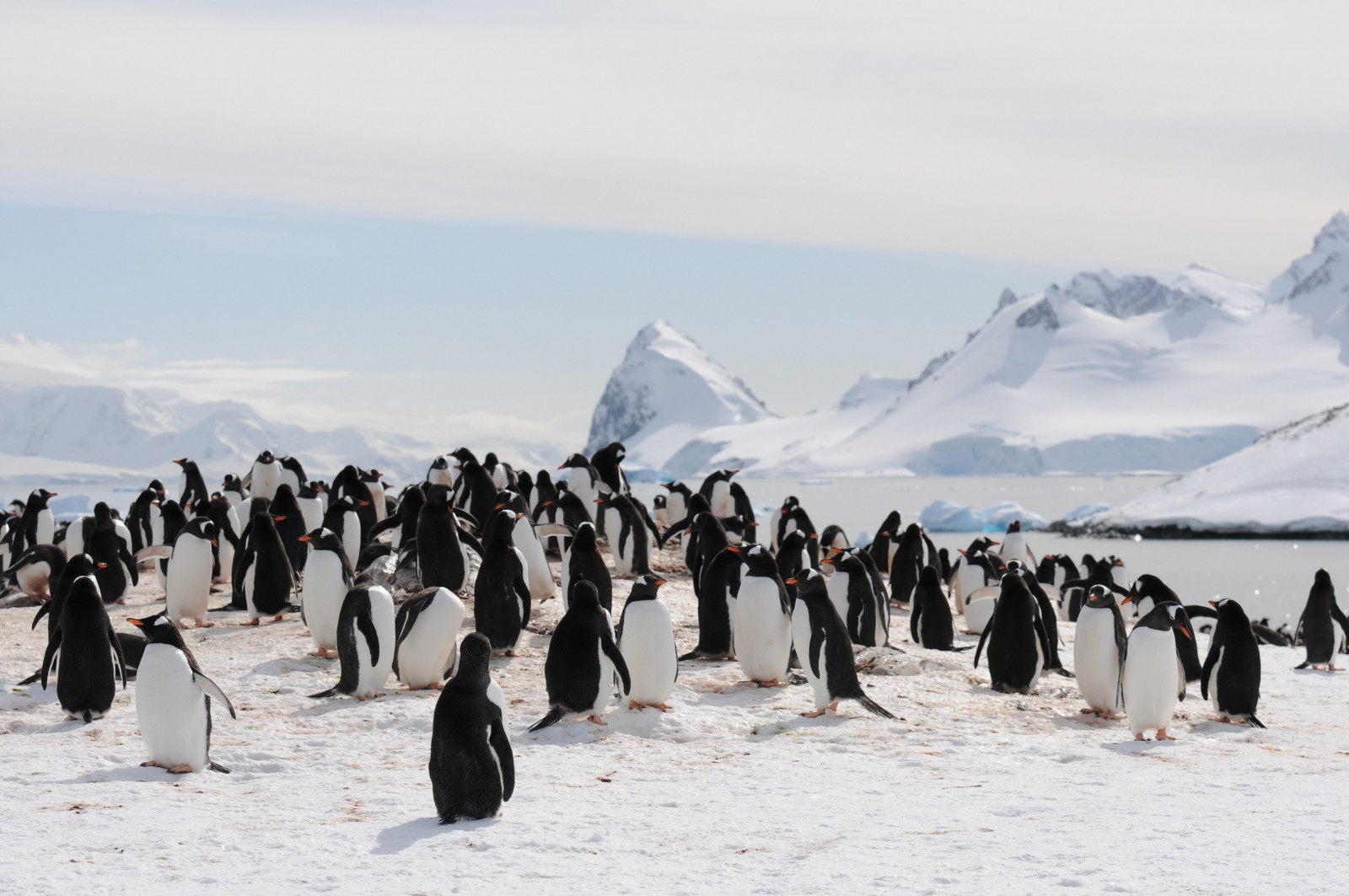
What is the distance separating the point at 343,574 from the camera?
9.34 m

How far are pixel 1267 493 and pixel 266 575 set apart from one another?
54983 millimetres

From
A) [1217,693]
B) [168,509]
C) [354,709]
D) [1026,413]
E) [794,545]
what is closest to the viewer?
[354,709]

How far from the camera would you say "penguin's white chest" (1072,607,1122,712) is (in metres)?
8.79

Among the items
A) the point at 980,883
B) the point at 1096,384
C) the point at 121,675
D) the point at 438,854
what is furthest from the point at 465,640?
the point at 1096,384

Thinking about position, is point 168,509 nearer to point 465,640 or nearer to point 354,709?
point 354,709

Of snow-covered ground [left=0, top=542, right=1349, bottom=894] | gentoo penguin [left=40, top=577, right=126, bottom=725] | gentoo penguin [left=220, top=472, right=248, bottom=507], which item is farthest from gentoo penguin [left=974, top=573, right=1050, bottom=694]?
gentoo penguin [left=220, top=472, right=248, bottom=507]

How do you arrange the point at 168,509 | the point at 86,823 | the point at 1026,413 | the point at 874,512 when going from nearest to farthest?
the point at 86,823 < the point at 168,509 < the point at 874,512 < the point at 1026,413

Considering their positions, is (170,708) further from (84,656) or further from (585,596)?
(585,596)

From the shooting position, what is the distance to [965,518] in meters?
51.4

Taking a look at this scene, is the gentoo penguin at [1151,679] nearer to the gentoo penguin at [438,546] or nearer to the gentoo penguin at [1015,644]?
the gentoo penguin at [1015,644]

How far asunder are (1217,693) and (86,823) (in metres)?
6.99

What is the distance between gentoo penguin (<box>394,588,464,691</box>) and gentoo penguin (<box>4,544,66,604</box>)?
499cm

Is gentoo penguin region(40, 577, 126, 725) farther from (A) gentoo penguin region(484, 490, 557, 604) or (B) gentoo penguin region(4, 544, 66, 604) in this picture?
(B) gentoo penguin region(4, 544, 66, 604)

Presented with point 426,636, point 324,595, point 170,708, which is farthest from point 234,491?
point 170,708
